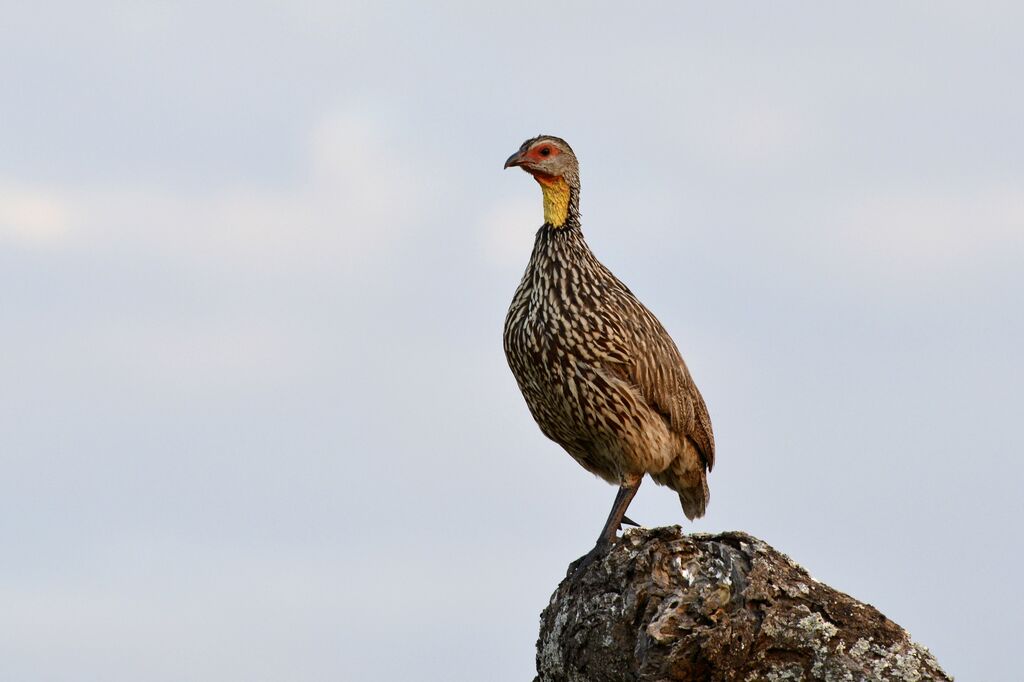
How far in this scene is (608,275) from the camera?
36.0ft

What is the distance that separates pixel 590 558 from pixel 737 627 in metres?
1.40

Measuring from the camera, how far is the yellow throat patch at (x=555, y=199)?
11203 mm

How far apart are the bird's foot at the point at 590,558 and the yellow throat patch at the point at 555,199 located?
2.81m

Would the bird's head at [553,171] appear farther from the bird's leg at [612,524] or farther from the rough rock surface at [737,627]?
the rough rock surface at [737,627]

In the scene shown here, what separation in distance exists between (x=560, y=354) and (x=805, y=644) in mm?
3380

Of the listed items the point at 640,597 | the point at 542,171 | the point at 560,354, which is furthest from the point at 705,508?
the point at 640,597

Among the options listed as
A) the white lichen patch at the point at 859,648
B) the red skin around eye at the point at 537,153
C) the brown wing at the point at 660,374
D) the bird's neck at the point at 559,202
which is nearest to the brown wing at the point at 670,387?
the brown wing at the point at 660,374

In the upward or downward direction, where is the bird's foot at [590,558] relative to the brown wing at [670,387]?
downward

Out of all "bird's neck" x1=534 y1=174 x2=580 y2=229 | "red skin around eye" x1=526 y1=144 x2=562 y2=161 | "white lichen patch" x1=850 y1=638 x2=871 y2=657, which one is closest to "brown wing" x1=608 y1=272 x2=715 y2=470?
"bird's neck" x1=534 y1=174 x2=580 y2=229

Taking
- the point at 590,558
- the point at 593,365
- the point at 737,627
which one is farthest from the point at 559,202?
the point at 737,627

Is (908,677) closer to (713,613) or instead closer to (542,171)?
(713,613)

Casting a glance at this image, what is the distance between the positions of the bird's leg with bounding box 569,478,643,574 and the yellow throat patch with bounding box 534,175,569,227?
1981mm

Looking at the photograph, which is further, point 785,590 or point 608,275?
point 608,275

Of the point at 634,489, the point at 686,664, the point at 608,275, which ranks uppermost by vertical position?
the point at 608,275
